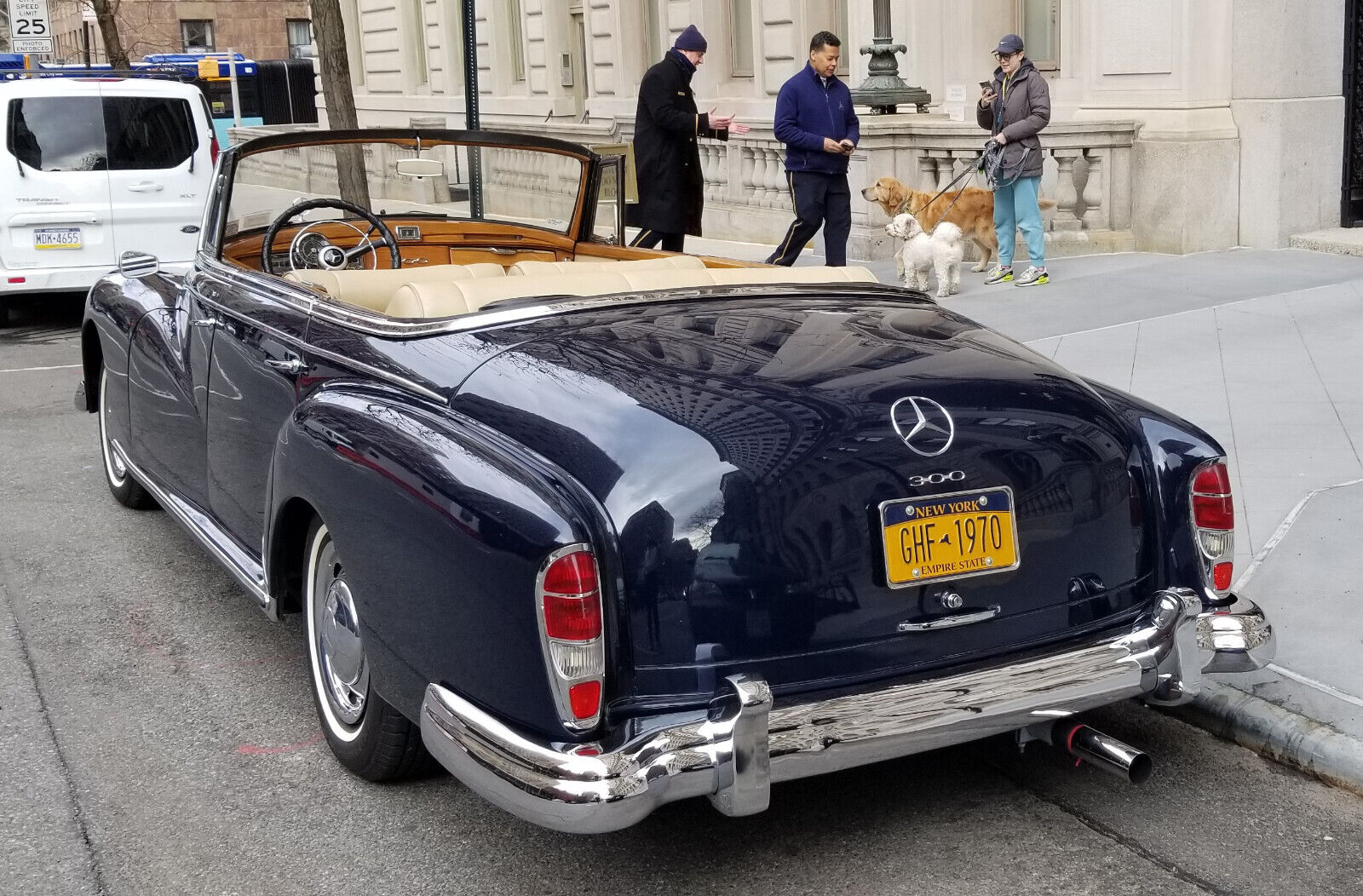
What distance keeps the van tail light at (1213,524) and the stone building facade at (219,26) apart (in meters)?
54.5

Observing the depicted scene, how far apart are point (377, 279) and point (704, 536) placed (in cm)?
210

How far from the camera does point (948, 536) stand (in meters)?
3.30

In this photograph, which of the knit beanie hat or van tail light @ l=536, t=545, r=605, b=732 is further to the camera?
the knit beanie hat

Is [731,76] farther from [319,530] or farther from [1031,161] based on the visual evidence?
[319,530]

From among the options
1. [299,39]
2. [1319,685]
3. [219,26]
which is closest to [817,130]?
[1319,685]

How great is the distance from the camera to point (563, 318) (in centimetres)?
393

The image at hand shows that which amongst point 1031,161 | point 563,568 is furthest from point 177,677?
point 1031,161

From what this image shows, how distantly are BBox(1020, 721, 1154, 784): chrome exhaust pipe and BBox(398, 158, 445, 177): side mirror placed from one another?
339 centimetres

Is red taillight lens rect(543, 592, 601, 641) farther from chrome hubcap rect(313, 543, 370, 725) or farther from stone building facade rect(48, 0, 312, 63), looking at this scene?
stone building facade rect(48, 0, 312, 63)

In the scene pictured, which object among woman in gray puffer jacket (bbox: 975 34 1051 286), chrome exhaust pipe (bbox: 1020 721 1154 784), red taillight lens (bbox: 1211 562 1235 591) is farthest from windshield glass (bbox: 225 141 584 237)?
woman in gray puffer jacket (bbox: 975 34 1051 286)

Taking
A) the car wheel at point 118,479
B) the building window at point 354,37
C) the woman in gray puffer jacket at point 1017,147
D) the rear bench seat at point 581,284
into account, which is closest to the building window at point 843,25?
the woman in gray puffer jacket at point 1017,147

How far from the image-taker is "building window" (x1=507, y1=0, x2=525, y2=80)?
2667 cm

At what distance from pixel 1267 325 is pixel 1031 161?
248cm

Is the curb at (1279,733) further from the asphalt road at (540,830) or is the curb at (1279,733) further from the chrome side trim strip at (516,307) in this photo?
the chrome side trim strip at (516,307)
